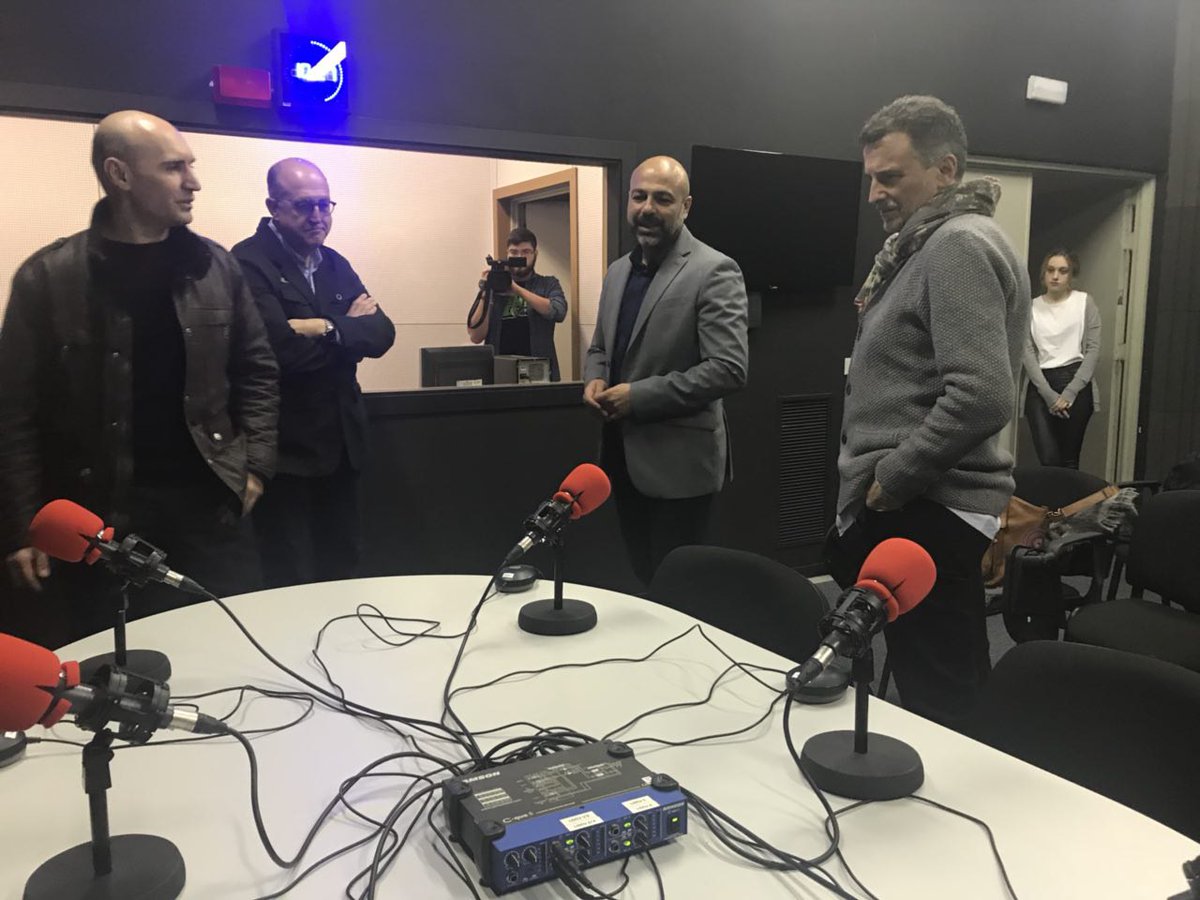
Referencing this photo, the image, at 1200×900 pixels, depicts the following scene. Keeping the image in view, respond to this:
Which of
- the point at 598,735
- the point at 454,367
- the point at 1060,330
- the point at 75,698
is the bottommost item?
the point at 598,735

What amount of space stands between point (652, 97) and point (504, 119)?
700mm

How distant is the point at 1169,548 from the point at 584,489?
183 cm

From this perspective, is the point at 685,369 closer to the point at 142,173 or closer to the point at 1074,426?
the point at 142,173

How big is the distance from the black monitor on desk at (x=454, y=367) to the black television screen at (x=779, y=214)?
112 cm

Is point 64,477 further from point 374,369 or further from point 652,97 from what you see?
point 652,97

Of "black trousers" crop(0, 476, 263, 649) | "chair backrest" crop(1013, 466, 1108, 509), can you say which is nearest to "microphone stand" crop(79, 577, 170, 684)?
"black trousers" crop(0, 476, 263, 649)

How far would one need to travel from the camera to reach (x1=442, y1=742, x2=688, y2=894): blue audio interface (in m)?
0.91

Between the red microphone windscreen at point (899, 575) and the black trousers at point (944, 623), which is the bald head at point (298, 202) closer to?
the black trousers at point (944, 623)

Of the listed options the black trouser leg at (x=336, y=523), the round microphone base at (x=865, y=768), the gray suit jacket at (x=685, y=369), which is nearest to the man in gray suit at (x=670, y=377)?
the gray suit jacket at (x=685, y=369)

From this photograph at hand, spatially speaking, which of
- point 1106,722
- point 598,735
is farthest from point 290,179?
point 1106,722

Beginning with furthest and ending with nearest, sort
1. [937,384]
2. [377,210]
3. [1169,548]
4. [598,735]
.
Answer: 1. [377,210]
2. [1169,548]
3. [937,384]
4. [598,735]

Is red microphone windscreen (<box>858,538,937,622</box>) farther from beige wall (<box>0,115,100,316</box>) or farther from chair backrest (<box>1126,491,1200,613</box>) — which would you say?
beige wall (<box>0,115,100,316</box>)

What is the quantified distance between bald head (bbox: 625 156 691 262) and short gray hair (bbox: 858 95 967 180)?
81cm

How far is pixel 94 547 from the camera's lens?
131 cm
